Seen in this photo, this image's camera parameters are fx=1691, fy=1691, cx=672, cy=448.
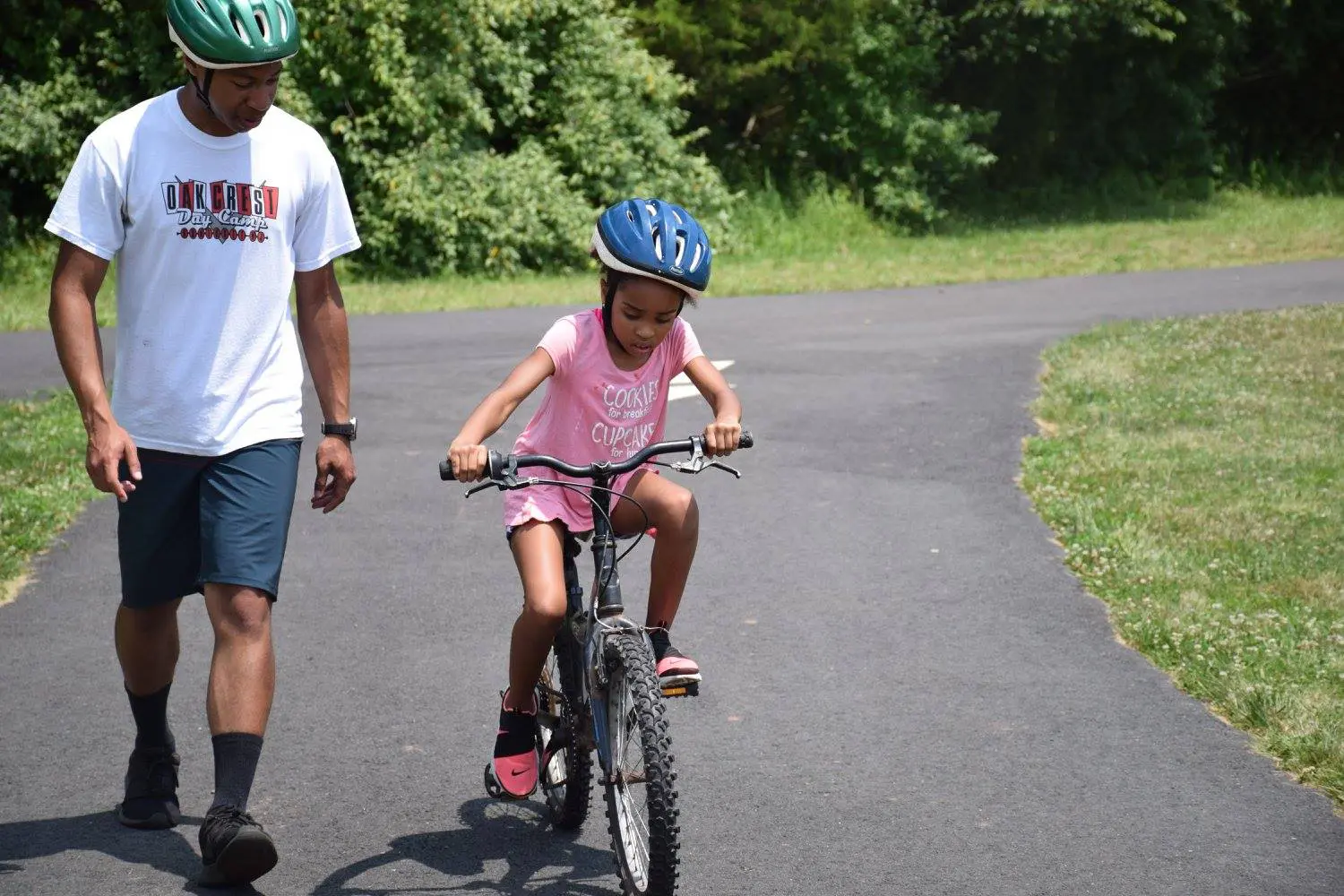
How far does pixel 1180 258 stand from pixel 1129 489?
48.1ft

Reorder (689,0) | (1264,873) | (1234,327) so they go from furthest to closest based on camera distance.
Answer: (689,0)
(1234,327)
(1264,873)

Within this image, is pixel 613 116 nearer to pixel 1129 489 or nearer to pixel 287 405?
pixel 1129 489

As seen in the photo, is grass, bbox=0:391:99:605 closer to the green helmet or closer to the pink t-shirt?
the pink t-shirt

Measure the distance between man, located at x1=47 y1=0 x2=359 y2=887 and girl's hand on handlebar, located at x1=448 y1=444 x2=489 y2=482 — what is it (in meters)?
0.56

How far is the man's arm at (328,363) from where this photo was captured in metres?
4.45

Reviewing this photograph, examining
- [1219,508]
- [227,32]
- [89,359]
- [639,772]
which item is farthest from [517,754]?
[1219,508]

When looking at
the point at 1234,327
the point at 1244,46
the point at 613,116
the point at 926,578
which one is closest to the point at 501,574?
the point at 926,578

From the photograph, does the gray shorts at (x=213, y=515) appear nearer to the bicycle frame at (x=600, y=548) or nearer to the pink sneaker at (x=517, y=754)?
the bicycle frame at (x=600, y=548)

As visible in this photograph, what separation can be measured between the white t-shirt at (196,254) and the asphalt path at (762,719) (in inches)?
46.9

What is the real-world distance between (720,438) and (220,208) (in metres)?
1.35

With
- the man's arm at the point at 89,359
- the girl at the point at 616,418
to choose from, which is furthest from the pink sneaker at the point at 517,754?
the man's arm at the point at 89,359

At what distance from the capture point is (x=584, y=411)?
4.45m

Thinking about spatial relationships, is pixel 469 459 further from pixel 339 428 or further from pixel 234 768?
pixel 234 768

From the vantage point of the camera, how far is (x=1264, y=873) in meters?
4.34
